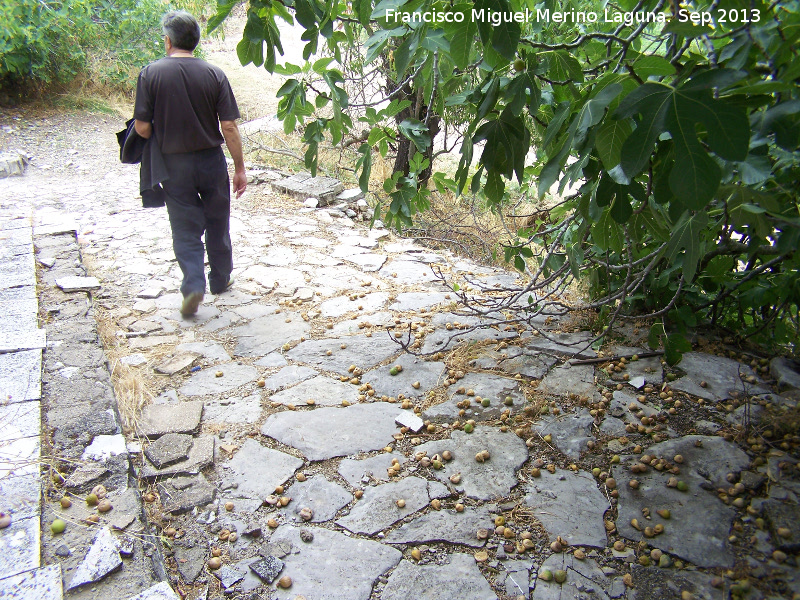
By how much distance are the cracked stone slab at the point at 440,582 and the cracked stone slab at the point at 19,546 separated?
3.63 feet

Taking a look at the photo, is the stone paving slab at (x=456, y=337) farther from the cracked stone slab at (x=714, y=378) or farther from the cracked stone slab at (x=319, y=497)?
the cracked stone slab at (x=319, y=497)

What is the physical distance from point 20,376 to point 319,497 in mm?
1620

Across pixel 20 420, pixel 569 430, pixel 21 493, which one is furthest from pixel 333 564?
pixel 20 420

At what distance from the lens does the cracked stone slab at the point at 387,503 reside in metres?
2.10

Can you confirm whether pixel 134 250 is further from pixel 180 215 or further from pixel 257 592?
pixel 257 592

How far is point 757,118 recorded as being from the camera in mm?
1425

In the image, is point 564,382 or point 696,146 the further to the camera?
point 564,382

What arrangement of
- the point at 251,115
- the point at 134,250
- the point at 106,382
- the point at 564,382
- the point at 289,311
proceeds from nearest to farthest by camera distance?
the point at 106,382
the point at 564,382
the point at 289,311
the point at 134,250
the point at 251,115

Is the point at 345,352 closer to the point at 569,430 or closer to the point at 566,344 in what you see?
the point at 566,344

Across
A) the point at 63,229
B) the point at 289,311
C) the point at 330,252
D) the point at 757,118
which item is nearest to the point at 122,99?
the point at 63,229

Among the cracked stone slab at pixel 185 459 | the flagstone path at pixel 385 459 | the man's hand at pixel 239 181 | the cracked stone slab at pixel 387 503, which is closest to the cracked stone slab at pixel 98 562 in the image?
the flagstone path at pixel 385 459

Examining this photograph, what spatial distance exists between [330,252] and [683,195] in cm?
408

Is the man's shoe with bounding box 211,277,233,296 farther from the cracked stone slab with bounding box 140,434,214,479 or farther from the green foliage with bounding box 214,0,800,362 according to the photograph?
the green foliage with bounding box 214,0,800,362

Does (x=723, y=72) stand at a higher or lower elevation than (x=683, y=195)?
higher
